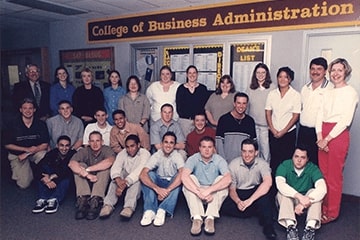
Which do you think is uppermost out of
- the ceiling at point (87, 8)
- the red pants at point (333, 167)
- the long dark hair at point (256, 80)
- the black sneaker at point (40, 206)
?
the ceiling at point (87, 8)

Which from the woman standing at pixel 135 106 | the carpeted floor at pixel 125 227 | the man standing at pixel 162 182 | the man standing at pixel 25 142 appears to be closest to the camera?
the carpeted floor at pixel 125 227

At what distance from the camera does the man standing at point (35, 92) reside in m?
4.32

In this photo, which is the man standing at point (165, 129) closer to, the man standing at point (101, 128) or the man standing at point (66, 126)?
the man standing at point (101, 128)

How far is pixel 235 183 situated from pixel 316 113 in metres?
1.08

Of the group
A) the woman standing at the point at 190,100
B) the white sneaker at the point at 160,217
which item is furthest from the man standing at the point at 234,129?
the white sneaker at the point at 160,217

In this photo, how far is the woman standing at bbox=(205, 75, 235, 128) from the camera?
3568 millimetres

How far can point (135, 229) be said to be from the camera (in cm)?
284

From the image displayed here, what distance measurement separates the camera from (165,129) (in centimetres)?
364

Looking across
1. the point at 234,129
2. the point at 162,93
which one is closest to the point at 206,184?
the point at 234,129

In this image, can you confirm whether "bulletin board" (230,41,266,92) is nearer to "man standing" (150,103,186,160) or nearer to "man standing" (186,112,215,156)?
"man standing" (186,112,215,156)

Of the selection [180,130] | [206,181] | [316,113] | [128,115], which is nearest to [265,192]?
[206,181]

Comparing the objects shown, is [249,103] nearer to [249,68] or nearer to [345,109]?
[249,68]

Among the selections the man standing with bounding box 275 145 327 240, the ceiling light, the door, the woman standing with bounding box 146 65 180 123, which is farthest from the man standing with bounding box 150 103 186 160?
the ceiling light

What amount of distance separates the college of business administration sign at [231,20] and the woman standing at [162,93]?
2.70 feet
